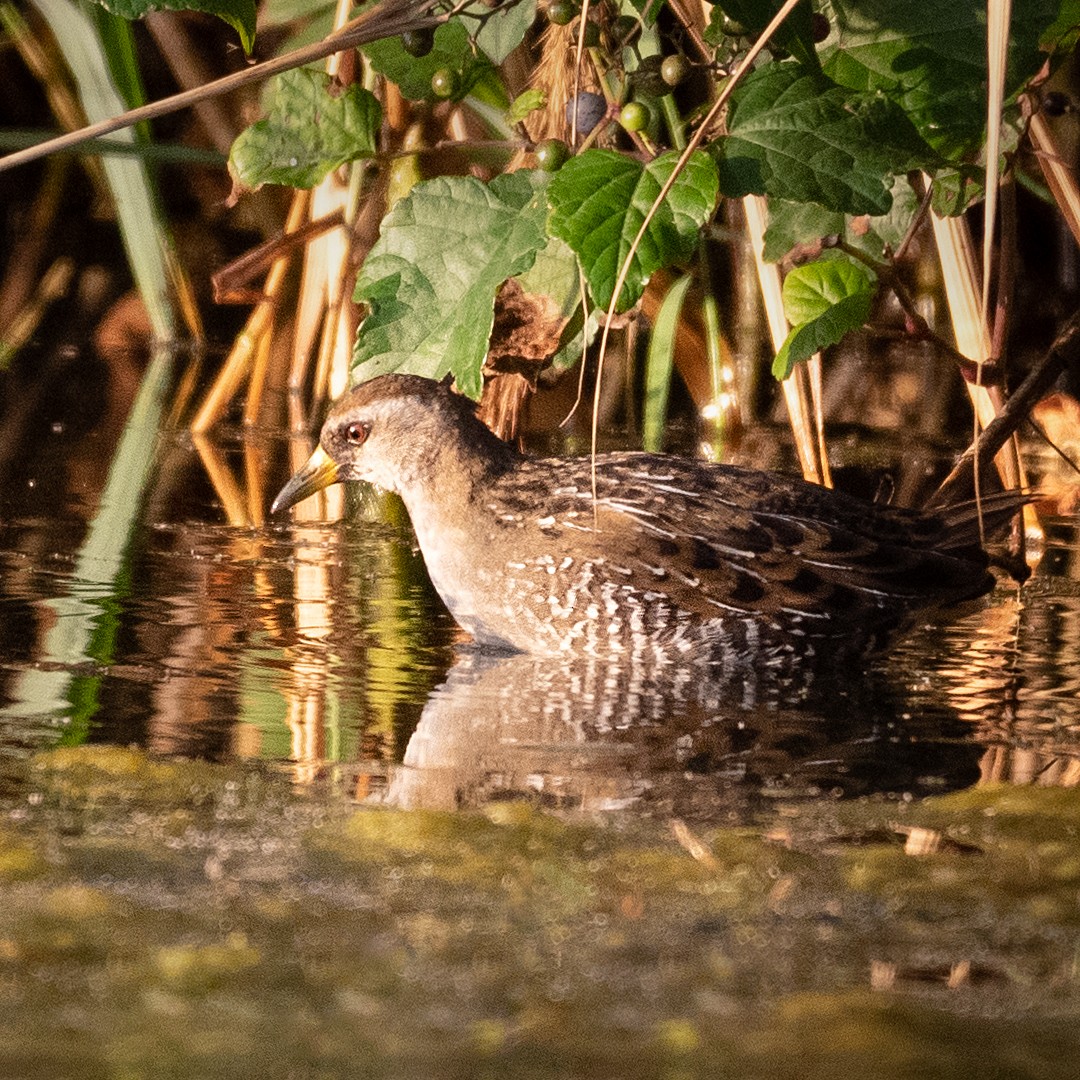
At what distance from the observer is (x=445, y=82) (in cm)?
454

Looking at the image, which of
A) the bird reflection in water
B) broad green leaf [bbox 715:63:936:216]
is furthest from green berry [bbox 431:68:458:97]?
the bird reflection in water

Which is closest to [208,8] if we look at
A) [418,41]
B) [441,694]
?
[418,41]

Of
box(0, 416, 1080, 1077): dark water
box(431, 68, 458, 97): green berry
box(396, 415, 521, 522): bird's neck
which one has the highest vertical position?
box(431, 68, 458, 97): green berry

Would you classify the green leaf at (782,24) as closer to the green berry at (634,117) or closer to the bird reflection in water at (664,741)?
the green berry at (634,117)

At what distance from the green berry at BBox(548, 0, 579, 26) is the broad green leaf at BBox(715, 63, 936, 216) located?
402mm

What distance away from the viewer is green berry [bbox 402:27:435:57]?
4.26 m

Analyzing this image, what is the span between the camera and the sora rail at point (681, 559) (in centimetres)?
436

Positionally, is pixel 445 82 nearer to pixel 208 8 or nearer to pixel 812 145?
pixel 208 8

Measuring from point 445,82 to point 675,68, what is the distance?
0.64 meters

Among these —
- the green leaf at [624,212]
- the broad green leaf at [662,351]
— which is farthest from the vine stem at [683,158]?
the broad green leaf at [662,351]

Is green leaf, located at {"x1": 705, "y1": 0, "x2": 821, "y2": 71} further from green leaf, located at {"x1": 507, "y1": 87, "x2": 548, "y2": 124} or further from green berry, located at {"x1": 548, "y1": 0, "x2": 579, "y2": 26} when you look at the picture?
green leaf, located at {"x1": 507, "y1": 87, "x2": 548, "y2": 124}

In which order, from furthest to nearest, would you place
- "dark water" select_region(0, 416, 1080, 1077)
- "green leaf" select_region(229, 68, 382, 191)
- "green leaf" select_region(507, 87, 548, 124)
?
"green leaf" select_region(229, 68, 382, 191) → "green leaf" select_region(507, 87, 548, 124) → "dark water" select_region(0, 416, 1080, 1077)

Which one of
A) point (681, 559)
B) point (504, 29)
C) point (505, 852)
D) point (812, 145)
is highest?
point (504, 29)

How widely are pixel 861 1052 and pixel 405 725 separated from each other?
4.96ft
